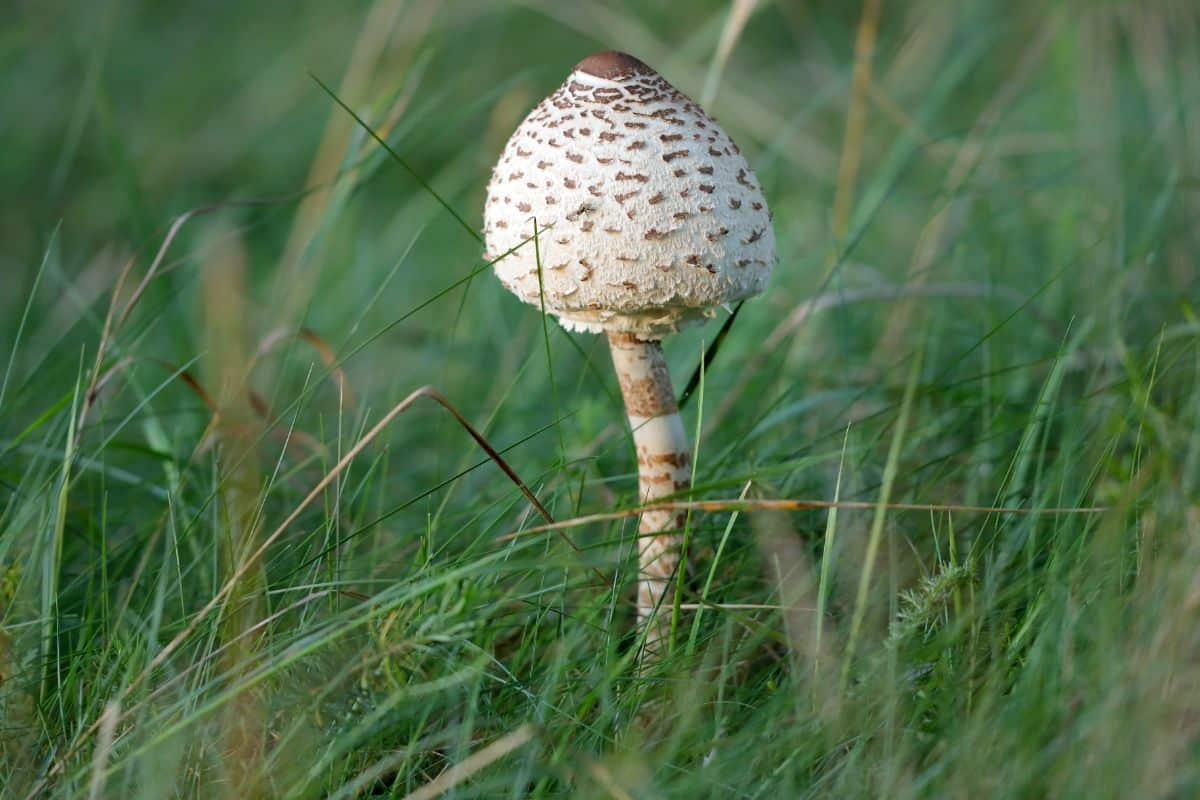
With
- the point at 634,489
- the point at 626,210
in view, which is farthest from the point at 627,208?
the point at 634,489

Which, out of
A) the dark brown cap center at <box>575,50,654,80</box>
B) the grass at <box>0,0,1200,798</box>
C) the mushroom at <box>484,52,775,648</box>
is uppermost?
the dark brown cap center at <box>575,50,654,80</box>

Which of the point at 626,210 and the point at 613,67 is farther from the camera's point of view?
the point at 613,67

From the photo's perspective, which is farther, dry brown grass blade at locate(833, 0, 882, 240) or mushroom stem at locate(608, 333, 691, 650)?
dry brown grass blade at locate(833, 0, 882, 240)

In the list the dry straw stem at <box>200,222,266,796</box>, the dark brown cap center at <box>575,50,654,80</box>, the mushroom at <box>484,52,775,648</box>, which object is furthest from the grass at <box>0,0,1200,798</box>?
the dark brown cap center at <box>575,50,654,80</box>

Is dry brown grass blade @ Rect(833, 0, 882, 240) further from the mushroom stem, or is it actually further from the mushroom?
the mushroom

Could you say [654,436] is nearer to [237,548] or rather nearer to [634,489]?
[634,489]

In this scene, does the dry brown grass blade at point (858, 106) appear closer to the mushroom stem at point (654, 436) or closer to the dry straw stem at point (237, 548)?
Result: the mushroom stem at point (654, 436)

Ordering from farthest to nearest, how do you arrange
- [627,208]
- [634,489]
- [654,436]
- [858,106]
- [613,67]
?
[858,106] → [634,489] → [654,436] → [613,67] → [627,208]
